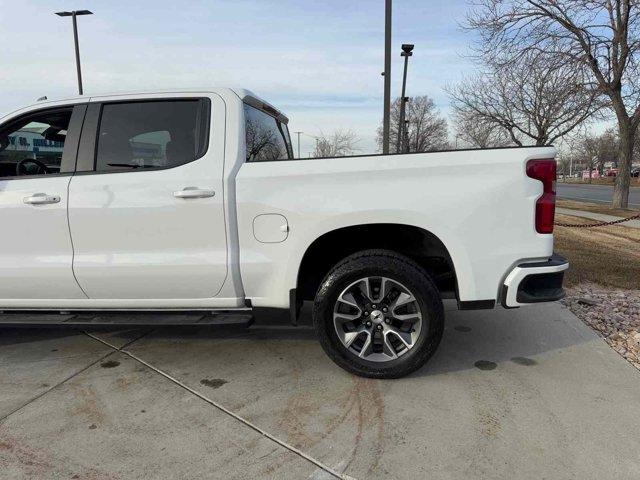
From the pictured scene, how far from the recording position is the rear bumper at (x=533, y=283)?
10.3 ft

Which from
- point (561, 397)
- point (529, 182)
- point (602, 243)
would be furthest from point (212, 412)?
point (602, 243)

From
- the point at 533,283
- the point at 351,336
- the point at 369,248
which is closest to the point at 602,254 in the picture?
the point at 533,283

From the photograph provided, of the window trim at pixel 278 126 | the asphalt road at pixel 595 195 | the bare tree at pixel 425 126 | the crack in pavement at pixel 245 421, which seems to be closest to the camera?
the crack in pavement at pixel 245 421

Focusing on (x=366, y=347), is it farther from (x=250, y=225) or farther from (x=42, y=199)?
(x=42, y=199)

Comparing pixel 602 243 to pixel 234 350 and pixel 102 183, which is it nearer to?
pixel 234 350

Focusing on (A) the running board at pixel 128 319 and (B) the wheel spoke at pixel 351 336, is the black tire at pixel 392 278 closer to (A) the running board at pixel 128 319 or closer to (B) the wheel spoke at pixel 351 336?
(B) the wheel spoke at pixel 351 336

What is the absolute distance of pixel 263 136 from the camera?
12.8 feet

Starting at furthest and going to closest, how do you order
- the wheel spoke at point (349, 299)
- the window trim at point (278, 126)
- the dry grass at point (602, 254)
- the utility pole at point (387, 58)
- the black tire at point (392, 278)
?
the utility pole at point (387, 58) → the dry grass at point (602, 254) → the window trim at point (278, 126) → the wheel spoke at point (349, 299) → the black tire at point (392, 278)

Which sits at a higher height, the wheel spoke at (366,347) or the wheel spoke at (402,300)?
the wheel spoke at (402,300)

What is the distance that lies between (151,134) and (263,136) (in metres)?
0.84

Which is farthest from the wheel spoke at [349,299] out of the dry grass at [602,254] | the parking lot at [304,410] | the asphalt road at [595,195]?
the asphalt road at [595,195]

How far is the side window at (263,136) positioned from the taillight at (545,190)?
1.88m

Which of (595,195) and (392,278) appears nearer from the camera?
(392,278)

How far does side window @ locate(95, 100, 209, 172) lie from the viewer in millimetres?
3455
